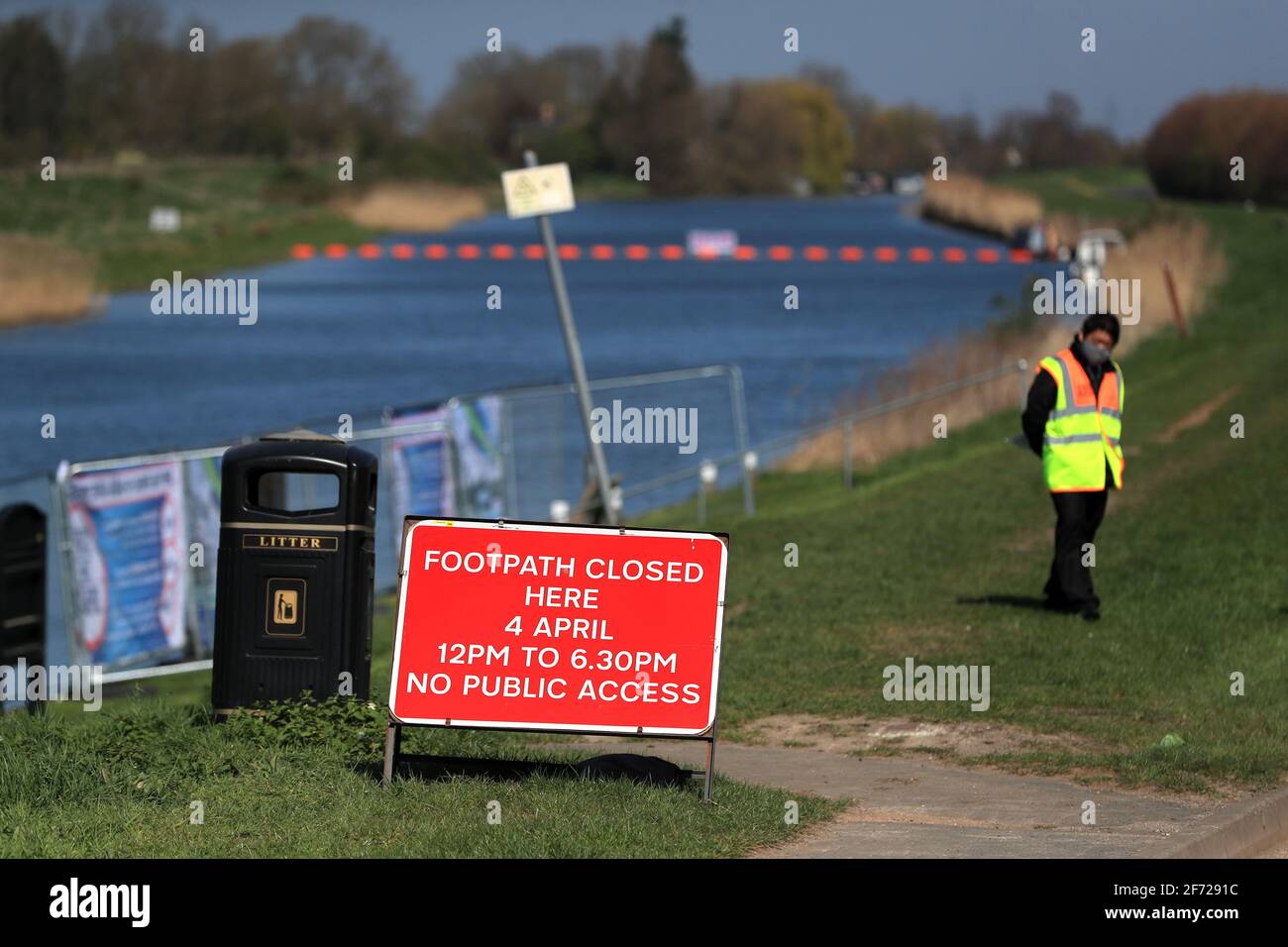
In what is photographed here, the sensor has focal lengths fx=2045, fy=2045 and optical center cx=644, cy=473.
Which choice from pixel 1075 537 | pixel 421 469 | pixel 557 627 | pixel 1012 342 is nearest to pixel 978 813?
pixel 557 627

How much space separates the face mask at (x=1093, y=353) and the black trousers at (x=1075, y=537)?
82cm

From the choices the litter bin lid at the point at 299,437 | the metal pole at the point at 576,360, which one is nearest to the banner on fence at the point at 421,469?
the metal pole at the point at 576,360

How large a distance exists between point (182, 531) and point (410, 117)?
161774 mm

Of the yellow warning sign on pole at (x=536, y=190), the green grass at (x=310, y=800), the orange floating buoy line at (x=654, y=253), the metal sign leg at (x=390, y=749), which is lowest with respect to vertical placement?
the orange floating buoy line at (x=654, y=253)

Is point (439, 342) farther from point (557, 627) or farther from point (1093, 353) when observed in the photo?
point (557, 627)

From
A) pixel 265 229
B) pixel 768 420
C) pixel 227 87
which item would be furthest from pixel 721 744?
pixel 227 87

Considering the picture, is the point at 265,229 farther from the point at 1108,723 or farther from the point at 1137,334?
the point at 1108,723

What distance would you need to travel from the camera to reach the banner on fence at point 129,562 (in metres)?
15.8

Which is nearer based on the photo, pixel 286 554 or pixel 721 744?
pixel 286 554

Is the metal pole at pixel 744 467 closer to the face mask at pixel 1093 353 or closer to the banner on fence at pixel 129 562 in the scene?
the banner on fence at pixel 129 562

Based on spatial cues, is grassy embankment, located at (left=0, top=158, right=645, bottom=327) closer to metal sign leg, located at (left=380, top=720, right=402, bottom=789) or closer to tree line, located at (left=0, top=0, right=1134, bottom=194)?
tree line, located at (left=0, top=0, right=1134, bottom=194)

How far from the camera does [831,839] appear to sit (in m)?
7.98

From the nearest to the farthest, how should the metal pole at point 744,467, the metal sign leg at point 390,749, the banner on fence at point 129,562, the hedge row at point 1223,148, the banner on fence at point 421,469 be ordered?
1. the metal sign leg at point 390,749
2. the banner on fence at point 129,562
3. the banner on fence at point 421,469
4. the metal pole at point 744,467
5. the hedge row at point 1223,148

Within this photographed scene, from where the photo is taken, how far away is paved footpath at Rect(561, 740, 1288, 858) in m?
7.75
